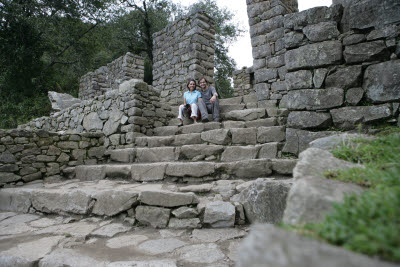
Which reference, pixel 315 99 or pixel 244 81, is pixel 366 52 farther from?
pixel 244 81

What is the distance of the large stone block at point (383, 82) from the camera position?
2.28 metres

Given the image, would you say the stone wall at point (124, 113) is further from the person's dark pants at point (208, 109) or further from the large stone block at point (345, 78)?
the large stone block at point (345, 78)

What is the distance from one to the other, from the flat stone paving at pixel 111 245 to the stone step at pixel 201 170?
0.85 meters

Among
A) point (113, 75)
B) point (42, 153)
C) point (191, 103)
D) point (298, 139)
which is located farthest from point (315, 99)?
point (113, 75)

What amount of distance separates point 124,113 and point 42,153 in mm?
1703

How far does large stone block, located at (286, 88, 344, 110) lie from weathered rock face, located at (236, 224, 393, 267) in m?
2.41

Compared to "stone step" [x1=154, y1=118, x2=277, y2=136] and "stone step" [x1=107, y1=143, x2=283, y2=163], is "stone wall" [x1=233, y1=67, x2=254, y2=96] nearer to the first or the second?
"stone step" [x1=154, y1=118, x2=277, y2=136]

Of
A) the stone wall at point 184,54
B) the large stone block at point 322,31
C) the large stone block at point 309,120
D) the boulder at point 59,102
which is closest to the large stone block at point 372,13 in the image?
the large stone block at point 322,31

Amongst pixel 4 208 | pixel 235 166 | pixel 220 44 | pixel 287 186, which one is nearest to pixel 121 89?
pixel 4 208

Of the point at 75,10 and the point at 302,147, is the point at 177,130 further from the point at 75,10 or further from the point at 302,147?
the point at 75,10

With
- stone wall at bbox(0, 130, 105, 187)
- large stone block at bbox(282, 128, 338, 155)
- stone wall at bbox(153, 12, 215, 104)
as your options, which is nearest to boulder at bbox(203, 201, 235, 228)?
large stone block at bbox(282, 128, 338, 155)

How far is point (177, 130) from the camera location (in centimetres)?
488

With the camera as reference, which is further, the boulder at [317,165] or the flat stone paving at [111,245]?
the flat stone paving at [111,245]

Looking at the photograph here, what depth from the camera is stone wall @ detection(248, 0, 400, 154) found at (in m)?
2.33
